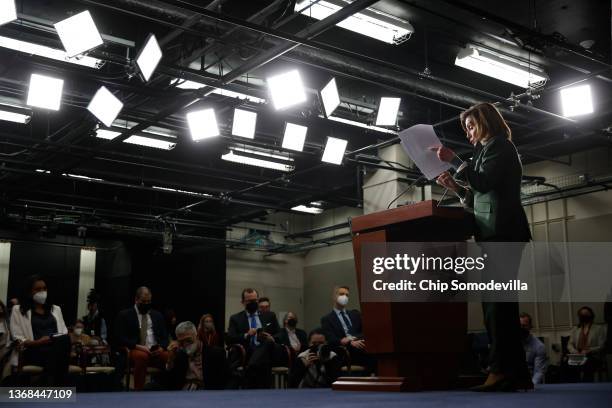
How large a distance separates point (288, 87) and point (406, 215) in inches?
170

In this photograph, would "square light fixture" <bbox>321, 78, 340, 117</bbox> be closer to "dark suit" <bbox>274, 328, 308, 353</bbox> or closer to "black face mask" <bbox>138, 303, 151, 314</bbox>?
"dark suit" <bbox>274, 328, 308, 353</bbox>

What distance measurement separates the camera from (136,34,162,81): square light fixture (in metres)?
5.62

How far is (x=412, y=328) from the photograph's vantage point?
2408 millimetres

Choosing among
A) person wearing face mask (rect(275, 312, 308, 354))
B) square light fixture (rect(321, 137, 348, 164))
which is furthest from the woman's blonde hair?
square light fixture (rect(321, 137, 348, 164))

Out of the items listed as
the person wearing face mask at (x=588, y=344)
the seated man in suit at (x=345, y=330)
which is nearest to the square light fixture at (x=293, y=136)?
the seated man in suit at (x=345, y=330)

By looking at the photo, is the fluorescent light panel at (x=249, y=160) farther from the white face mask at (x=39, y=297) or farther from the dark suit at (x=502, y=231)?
the dark suit at (x=502, y=231)

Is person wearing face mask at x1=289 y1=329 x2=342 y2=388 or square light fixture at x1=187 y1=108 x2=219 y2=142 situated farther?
square light fixture at x1=187 y1=108 x2=219 y2=142

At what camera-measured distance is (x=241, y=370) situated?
6.55 m

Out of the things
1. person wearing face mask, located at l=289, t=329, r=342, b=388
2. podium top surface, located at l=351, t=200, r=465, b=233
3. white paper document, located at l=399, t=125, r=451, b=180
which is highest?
white paper document, located at l=399, t=125, r=451, b=180

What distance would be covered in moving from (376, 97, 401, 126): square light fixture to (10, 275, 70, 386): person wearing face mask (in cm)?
380

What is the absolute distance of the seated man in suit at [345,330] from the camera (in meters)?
6.43

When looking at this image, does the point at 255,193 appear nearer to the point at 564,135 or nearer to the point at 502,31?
the point at 564,135

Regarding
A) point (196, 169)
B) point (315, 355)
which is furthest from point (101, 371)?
point (196, 169)

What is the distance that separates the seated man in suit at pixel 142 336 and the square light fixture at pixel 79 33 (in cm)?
210
